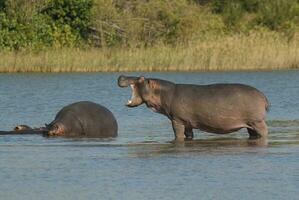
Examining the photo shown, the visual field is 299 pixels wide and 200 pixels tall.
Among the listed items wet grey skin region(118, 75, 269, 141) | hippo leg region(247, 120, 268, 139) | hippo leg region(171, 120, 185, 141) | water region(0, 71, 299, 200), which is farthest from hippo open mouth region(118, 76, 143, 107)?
hippo leg region(247, 120, 268, 139)

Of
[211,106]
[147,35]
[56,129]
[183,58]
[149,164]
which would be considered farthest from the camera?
[147,35]

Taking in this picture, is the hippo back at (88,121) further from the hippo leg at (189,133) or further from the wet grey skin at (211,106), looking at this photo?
the hippo leg at (189,133)

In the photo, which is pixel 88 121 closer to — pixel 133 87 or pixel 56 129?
pixel 56 129

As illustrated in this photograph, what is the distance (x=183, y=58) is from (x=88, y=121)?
54.9ft

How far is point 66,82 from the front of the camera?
91.5ft

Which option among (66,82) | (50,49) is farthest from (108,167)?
(50,49)

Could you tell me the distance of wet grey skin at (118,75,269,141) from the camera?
45.2 feet

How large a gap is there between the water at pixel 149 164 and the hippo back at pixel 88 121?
8.8 inches

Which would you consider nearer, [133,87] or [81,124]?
[133,87]

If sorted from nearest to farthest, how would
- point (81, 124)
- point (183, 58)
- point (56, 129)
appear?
point (56, 129) → point (81, 124) → point (183, 58)

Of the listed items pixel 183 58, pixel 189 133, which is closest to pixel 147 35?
pixel 183 58

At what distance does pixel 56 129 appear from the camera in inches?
570

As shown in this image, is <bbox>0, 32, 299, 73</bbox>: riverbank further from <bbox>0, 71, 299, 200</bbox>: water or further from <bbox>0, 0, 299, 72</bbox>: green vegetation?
<bbox>0, 71, 299, 200</bbox>: water

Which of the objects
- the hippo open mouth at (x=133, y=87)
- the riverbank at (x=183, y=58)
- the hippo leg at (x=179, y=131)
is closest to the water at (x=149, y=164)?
the hippo leg at (x=179, y=131)
